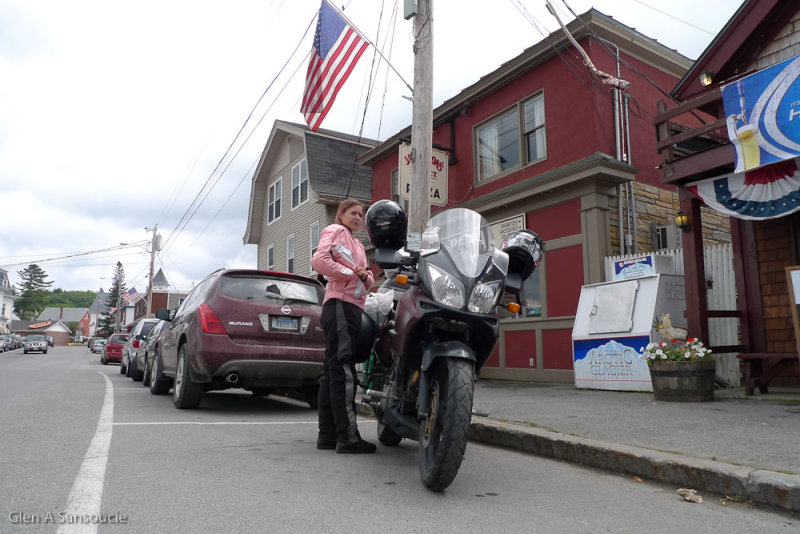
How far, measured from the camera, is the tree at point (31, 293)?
133 m

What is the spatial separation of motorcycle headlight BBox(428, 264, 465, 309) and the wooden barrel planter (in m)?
4.37

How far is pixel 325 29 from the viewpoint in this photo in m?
9.98

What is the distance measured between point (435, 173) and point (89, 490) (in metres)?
10.6

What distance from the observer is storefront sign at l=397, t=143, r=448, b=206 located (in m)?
12.5

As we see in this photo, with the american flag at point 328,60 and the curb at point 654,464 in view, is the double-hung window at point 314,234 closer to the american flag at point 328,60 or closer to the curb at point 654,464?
the american flag at point 328,60

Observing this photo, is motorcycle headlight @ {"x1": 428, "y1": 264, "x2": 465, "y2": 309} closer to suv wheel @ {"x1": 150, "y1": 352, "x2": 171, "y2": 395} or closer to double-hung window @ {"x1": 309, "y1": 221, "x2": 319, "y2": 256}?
suv wheel @ {"x1": 150, "y1": 352, "x2": 171, "y2": 395}

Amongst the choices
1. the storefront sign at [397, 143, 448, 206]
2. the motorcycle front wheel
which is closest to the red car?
the storefront sign at [397, 143, 448, 206]

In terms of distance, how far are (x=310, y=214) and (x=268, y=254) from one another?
5112 mm

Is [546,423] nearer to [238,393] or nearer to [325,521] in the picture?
[325,521]

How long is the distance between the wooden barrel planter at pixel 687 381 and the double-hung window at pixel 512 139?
5.61m

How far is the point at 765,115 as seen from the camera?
6883 millimetres

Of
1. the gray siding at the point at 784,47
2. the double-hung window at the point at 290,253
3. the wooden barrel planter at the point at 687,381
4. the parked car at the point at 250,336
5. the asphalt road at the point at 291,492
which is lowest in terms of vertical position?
the asphalt road at the point at 291,492

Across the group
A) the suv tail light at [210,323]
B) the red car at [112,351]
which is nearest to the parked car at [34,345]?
the red car at [112,351]

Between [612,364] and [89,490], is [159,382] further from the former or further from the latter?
[612,364]
